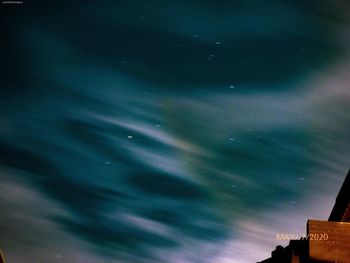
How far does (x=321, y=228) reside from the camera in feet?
37.4

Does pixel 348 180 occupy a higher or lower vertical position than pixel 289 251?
higher

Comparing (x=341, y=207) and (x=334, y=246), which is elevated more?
(x=341, y=207)

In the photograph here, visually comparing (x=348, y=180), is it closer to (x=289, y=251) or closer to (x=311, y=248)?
(x=289, y=251)

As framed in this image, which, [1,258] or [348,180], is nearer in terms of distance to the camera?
[348,180]

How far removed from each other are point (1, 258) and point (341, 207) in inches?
702

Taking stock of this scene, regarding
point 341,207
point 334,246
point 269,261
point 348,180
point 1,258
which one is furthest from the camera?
point 1,258

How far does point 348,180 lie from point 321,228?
4652 millimetres

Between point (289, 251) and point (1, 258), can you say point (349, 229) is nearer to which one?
point (289, 251)

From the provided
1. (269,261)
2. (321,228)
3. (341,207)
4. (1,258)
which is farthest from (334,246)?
(1,258)

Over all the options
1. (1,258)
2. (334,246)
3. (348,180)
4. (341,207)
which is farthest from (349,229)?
(1,258)

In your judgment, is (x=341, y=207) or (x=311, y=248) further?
(x=341, y=207)

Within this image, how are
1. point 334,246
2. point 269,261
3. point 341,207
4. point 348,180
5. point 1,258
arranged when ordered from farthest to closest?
point 1,258, point 269,261, point 341,207, point 348,180, point 334,246

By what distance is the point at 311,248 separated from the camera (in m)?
11.7

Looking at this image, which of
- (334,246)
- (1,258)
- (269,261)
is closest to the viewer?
(334,246)
